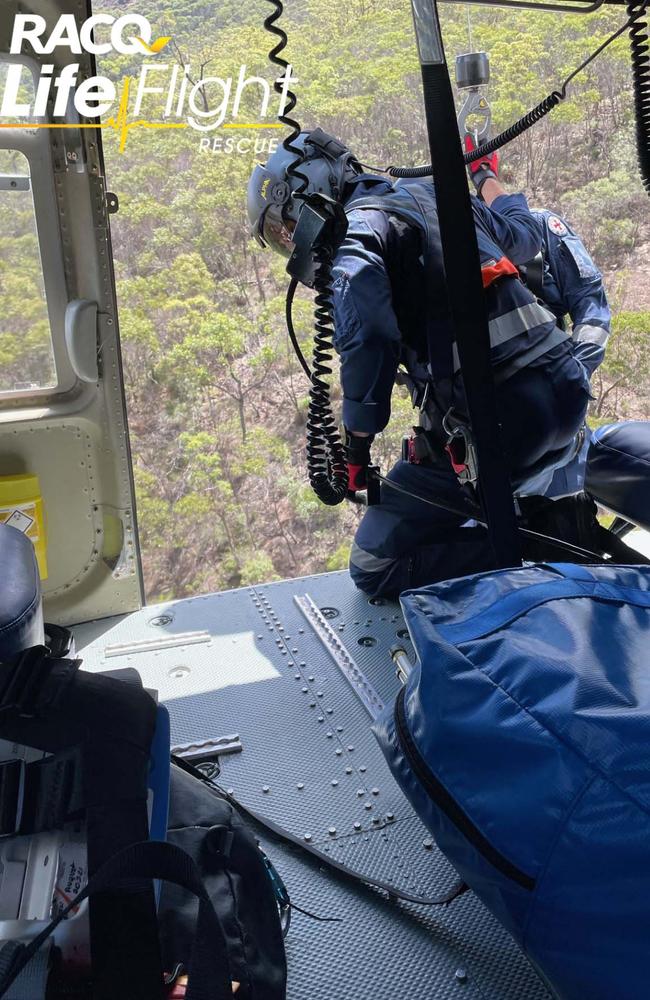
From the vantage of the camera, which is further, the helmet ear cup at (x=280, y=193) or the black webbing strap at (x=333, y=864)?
the helmet ear cup at (x=280, y=193)

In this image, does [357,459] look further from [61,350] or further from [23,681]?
[23,681]

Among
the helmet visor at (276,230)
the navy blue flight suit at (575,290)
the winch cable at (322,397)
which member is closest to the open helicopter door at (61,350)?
the helmet visor at (276,230)

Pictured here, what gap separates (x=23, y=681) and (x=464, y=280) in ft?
3.10

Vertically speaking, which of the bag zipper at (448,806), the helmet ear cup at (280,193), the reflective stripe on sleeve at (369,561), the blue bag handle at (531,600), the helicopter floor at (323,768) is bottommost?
the helicopter floor at (323,768)

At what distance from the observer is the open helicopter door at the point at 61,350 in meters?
2.28

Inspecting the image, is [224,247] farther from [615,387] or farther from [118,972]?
[118,972]

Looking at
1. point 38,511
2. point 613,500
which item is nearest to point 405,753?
point 613,500

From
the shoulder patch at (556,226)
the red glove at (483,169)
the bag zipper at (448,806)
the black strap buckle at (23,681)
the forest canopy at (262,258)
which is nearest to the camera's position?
the bag zipper at (448,806)

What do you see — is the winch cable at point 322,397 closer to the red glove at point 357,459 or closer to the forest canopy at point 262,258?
the red glove at point 357,459

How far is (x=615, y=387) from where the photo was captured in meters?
15.4

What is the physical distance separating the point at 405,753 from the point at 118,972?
478 mm

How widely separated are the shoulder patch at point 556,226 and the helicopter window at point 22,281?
1909 mm

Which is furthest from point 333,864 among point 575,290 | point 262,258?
point 262,258

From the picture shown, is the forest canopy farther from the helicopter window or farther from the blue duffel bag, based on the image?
the blue duffel bag
